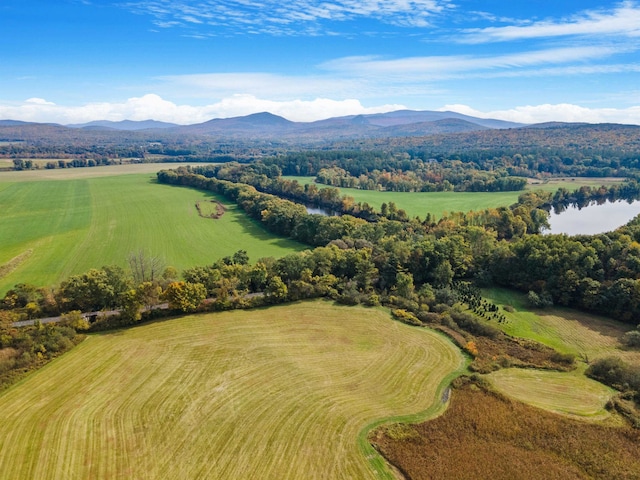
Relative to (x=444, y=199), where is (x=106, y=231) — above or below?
below

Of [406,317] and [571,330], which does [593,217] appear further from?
[406,317]

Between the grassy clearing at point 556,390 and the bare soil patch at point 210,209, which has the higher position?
the bare soil patch at point 210,209

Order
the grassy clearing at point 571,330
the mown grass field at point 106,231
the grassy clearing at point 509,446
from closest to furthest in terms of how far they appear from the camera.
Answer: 1. the grassy clearing at point 509,446
2. the grassy clearing at point 571,330
3. the mown grass field at point 106,231

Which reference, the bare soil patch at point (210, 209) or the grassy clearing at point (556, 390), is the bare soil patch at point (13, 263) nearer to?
the bare soil patch at point (210, 209)

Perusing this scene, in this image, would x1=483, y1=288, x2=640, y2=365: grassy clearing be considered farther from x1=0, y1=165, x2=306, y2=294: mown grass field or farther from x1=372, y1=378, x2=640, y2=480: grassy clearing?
x1=0, y1=165, x2=306, y2=294: mown grass field

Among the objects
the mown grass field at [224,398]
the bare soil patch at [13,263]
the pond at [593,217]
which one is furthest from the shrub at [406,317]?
the pond at [593,217]

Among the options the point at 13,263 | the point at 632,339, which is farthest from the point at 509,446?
the point at 13,263

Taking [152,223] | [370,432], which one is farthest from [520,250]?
[152,223]
